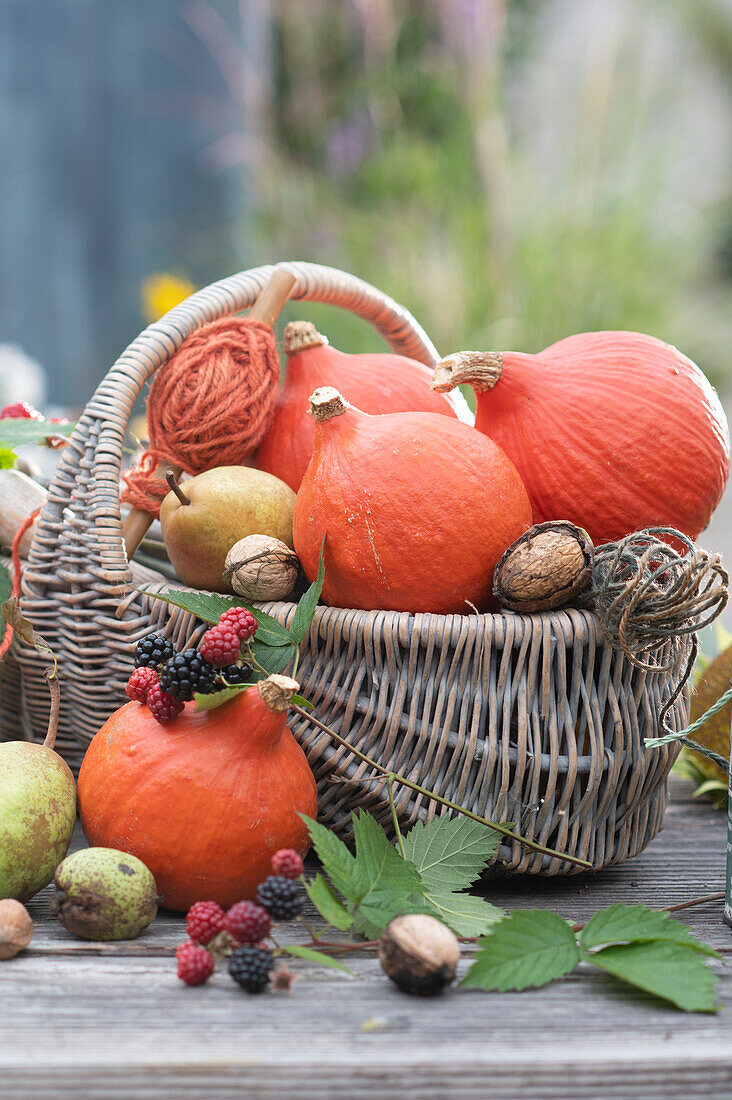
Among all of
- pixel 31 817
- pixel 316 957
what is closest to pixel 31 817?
pixel 31 817

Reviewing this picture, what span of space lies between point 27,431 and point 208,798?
488 mm

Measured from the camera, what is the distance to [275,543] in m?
0.79

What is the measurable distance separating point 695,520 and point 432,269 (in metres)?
1.85

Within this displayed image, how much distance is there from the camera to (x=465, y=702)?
71cm

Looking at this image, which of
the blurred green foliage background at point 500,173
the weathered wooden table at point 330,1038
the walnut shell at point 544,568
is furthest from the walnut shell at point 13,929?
the blurred green foliage background at point 500,173

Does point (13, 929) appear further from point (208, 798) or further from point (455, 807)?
point (455, 807)

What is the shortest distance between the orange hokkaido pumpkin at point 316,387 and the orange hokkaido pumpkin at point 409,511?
16 centimetres

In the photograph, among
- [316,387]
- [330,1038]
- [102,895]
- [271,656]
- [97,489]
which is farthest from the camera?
[316,387]

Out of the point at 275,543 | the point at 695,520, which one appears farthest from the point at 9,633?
the point at 695,520

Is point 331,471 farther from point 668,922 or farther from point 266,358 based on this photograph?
point 668,922

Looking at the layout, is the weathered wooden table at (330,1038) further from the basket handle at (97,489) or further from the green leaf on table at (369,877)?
the basket handle at (97,489)

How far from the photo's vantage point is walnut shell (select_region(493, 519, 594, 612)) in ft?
2.30

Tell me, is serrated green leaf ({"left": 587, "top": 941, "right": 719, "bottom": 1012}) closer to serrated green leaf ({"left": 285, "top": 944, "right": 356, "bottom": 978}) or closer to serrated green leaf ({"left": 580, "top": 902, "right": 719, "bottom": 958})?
serrated green leaf ({"left": 580, "top": 902, "right": 719, "bottom": 958})

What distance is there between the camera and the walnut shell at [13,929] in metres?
0.60
